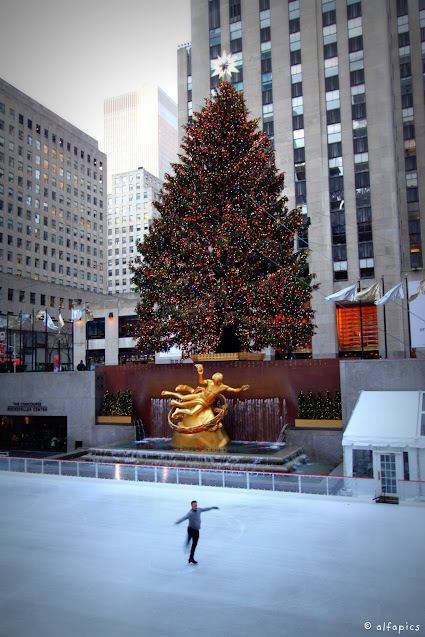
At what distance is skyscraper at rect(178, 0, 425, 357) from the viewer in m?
46.4

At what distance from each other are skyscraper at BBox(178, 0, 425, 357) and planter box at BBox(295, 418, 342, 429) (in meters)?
24.5

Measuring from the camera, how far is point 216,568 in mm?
9141

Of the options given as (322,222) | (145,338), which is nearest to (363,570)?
(145,338)

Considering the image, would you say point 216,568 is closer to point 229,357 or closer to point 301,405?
point 301,405

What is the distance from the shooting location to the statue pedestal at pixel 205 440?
66.6 feet

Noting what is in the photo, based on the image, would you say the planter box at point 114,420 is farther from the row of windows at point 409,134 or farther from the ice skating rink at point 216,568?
the row of windows at point 409,134

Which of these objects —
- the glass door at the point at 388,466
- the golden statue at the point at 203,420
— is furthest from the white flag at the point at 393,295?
the glass door at the point at 388,466

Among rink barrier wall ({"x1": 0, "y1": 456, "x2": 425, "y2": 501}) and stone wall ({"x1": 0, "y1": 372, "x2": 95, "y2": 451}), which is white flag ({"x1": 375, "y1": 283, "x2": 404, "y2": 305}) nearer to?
rink barrier wall ({"x1": 0, "y1": 456, "x2": 425, "y2": 501})

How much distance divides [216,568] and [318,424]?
1279 centimetres

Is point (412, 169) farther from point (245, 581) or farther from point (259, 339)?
point (245, 581)

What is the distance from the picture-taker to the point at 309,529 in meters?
11.2

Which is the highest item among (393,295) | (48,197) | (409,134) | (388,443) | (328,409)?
(48,197)

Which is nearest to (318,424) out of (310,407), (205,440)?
(310,407)

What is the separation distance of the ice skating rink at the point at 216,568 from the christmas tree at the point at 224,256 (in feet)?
40.8
